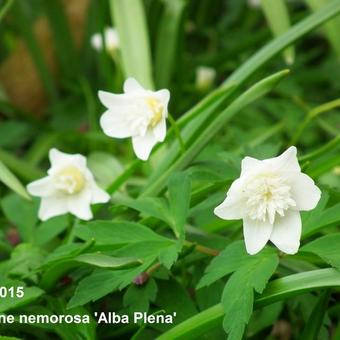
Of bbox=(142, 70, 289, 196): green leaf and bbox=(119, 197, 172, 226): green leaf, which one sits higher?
bbox=(142, 70, 289, 196): green leaf

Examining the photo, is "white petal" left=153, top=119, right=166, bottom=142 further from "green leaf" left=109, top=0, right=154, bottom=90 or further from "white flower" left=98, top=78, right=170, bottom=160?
"green leaf" left=109, top=0, right=154, bottom=90

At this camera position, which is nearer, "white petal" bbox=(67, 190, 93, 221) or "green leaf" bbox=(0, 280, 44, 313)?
"green leaf" bbox=(0, 280, 44, 313)

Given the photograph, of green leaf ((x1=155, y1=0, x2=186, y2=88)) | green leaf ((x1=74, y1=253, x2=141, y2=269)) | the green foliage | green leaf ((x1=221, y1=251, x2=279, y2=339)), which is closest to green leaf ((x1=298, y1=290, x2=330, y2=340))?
the green foliage

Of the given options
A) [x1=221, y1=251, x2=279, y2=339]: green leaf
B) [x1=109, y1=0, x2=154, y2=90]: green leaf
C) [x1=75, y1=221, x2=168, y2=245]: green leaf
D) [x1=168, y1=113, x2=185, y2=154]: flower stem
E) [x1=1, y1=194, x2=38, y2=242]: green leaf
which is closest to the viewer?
[x1=221, y1=251, x2=279, y2=339]: green leaf

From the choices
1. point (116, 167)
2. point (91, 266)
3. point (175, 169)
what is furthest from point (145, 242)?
point (116, 167)

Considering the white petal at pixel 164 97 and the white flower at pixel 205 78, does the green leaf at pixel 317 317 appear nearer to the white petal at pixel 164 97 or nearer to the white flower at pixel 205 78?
the white petal at pixel 164 97

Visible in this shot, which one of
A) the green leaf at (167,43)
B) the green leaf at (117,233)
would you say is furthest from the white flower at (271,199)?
the green leaf at (167,43)

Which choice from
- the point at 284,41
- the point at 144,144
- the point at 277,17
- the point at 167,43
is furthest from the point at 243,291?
the point at 167,43
